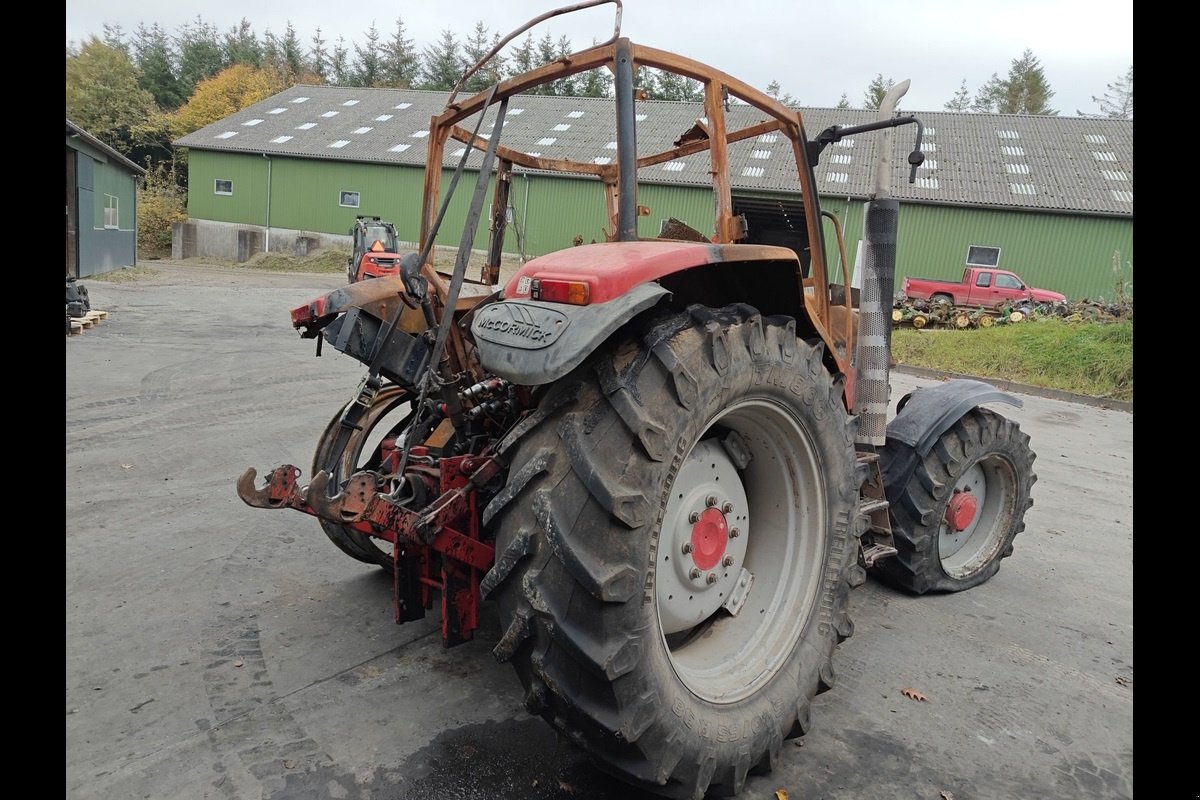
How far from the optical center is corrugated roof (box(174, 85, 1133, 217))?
2525 cm

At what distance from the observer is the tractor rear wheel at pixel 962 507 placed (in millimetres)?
4188

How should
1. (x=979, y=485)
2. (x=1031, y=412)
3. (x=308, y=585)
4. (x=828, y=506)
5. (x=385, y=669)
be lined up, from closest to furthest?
(x=828, y=506)
(x=385, y=669)
(x=308, y=585)
(x=979, y=485)
(x=1031, y=412)

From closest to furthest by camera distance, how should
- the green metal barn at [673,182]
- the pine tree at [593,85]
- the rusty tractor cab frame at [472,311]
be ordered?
the rusty tractor cab frame at [472,311] < the green metal barn at [673,182] < the pine tree at [593,85]

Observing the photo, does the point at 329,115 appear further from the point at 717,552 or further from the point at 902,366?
the point at 717,552

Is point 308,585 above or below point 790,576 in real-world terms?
below

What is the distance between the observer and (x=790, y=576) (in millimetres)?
3020

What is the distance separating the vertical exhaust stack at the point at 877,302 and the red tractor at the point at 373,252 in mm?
16255

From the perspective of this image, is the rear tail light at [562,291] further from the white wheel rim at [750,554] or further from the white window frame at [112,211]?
the white window frame at [112,211]

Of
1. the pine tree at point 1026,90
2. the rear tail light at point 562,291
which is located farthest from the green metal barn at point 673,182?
the pine tree at point 1026,90

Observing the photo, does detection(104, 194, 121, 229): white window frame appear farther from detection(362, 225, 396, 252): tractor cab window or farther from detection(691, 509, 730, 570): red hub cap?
detection(691, 509, 730, 570): red hub cap

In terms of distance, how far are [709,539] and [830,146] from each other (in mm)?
29975
